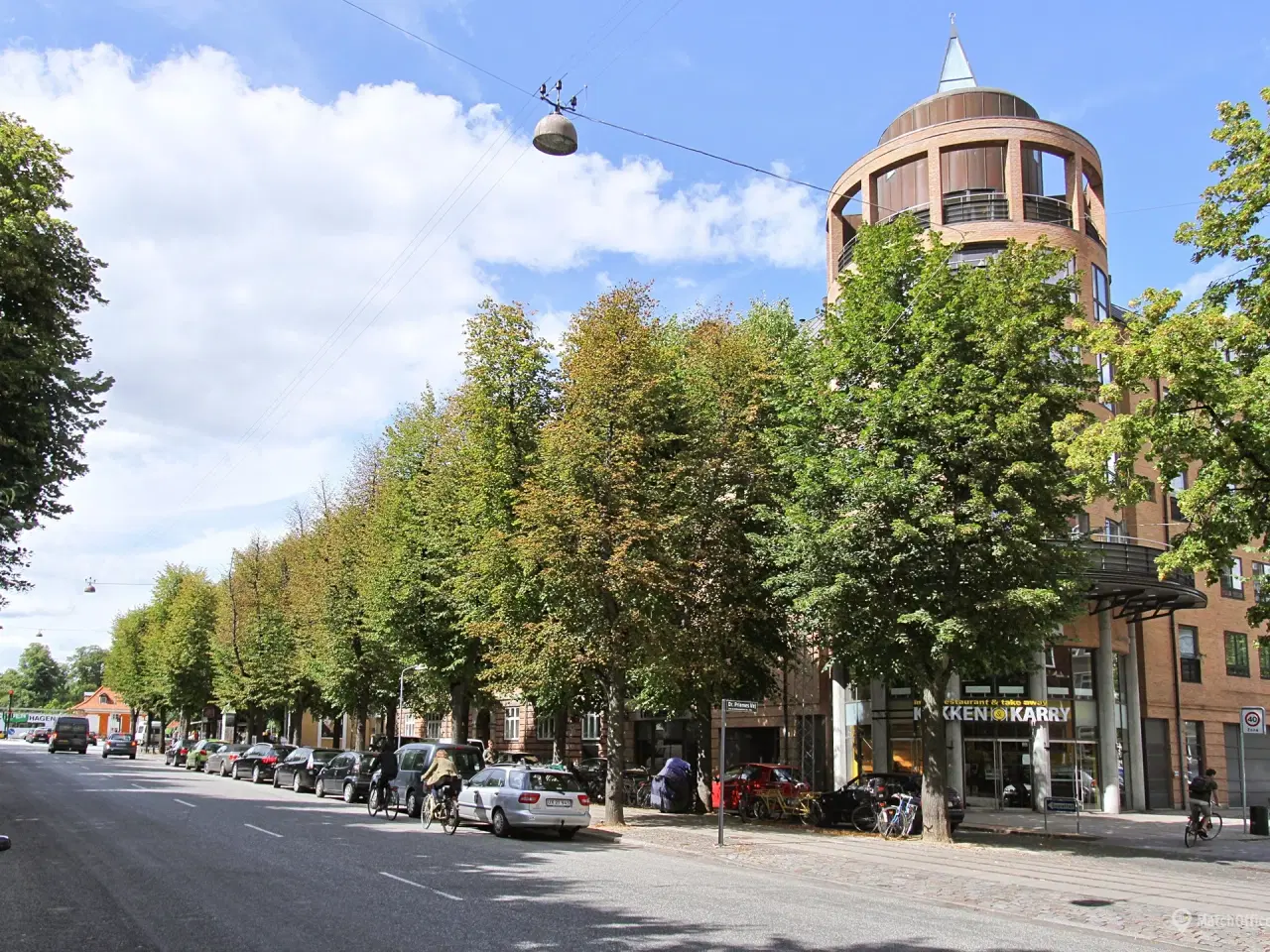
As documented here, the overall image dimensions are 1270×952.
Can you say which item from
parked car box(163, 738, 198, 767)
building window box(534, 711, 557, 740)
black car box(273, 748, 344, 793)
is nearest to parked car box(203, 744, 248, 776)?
parked car box(163, 738, 198, 767)

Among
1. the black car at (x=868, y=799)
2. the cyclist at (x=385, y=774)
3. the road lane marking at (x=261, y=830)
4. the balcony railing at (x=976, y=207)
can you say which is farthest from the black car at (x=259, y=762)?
the balcony railing at (x=976, y=207)

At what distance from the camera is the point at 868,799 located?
24328mm

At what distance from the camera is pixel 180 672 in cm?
6894

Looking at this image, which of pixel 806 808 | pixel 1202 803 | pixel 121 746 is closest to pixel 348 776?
pixel 806 808

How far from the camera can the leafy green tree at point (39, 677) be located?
6467 inches

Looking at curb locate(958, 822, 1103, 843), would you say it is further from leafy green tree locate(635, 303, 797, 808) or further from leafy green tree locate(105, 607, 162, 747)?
leafy green tree locate(105, 607, 162, 747)

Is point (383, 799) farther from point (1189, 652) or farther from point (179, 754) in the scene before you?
point (179, 754)

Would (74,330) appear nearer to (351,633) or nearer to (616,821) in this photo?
(616,821)

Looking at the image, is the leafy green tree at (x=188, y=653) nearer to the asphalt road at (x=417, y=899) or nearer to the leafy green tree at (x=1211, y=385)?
the asphalt road at (x=417, y=899)

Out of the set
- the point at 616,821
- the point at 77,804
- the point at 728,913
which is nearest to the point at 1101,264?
the point at 616,821

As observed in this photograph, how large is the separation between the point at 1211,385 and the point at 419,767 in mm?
18877

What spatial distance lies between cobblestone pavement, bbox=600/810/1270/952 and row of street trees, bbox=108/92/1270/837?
94.6 inches

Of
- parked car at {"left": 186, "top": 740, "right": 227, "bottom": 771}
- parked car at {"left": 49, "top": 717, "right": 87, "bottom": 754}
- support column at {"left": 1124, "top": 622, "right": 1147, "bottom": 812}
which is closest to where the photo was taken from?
support column at {"left": 1124, "top": 622, "right": 1147, "bottom": 812}

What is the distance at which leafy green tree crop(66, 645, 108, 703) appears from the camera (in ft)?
551
